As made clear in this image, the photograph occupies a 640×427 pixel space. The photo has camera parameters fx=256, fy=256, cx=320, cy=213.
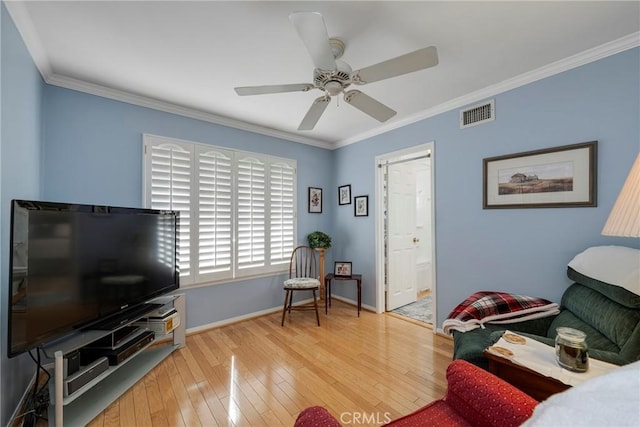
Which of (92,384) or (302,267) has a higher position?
(302,267)

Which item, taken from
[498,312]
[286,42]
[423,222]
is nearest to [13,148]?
[286,42]

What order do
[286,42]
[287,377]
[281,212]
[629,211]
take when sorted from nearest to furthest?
[629,211] < [286,42] < [287,377] < [281,212]

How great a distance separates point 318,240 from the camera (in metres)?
3.72

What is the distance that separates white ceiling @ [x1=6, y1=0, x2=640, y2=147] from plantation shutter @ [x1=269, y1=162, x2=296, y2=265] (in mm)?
1172

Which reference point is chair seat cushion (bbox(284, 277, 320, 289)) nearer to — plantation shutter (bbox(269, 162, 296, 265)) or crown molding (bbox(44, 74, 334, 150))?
plantation shutter (bbox(269, 162, 296, 265))

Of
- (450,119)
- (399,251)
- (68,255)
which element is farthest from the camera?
(399,251)

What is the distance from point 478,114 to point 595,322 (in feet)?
6.27

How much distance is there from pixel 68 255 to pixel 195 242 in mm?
1294

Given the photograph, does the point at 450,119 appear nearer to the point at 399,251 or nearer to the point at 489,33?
the point at 489,33

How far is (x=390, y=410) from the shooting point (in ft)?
5.53

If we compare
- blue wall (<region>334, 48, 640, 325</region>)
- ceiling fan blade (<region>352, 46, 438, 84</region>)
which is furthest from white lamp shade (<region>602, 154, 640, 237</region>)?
blue wall (<region>334, 48, 640, 325</region>)

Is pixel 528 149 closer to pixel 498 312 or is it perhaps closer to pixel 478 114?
pixel 478 114

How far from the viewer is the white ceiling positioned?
1498mm

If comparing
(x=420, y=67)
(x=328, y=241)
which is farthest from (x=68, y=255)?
(x=328, y=241)
